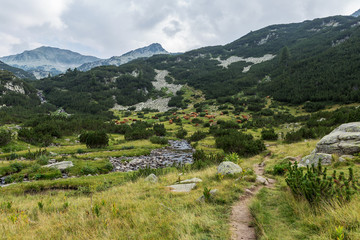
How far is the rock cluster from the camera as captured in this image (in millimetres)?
9402

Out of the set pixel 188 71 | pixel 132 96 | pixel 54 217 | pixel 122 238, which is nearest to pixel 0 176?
pixel 54 217

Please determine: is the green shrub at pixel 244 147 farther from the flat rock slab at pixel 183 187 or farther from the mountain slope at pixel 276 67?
the mountain slope at pixel 276 67

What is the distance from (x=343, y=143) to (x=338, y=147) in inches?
14.1

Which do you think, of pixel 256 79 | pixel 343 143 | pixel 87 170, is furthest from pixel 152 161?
pixel 256 79

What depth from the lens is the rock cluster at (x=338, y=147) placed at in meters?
9.40

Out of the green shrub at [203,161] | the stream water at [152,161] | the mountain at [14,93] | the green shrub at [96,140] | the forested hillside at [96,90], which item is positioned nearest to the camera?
the green shrub at [203,161]

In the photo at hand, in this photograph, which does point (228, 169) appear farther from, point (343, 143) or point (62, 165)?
point (62, 165)

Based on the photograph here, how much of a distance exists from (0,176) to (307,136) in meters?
28.8

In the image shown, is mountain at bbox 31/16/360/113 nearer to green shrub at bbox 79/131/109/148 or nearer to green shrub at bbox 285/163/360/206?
green shrub at bbox 79/131/109/148

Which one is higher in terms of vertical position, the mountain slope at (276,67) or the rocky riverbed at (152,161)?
the mountain slope at (276,67)

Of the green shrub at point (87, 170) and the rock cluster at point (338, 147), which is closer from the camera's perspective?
the rock cluster at point (338, 147)

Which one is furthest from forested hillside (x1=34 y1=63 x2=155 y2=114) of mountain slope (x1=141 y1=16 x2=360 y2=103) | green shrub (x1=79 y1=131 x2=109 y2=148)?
green shrub (x1=79 y1=131 x2=109 y2=148)

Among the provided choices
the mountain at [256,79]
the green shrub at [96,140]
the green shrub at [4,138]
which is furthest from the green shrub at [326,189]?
the mountain at [256,79]

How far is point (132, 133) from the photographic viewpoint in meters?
28.8
